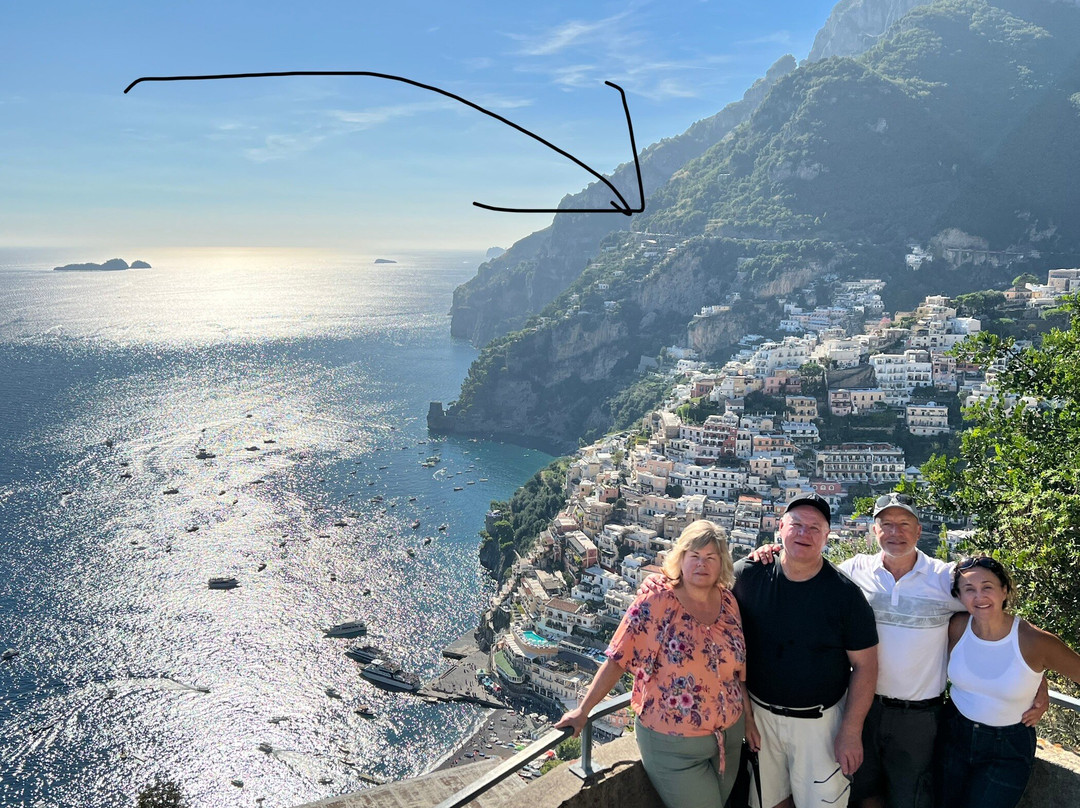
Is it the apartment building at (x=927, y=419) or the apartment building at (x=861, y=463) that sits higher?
the apartment building at (x=927, y=419)

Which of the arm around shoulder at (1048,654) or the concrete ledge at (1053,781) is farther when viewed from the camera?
the concrete ledge at (1053,781)

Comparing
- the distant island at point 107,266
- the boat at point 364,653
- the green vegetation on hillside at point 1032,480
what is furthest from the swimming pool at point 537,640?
the distant island at point 107,266

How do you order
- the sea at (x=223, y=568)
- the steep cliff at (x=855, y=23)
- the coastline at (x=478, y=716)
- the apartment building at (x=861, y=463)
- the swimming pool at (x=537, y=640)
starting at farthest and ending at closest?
the steep cliff at (x=855, y=23)
the apartment building at (x=861, y=463)
the swimming pool at (x=537, y=640)
the coastline at (x=478, y=716)
the sea at (x=223, y=568)

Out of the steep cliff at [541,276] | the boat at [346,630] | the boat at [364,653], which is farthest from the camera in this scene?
the steep cliff at [541,276]

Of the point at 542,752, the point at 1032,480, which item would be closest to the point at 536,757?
the point at 542,752

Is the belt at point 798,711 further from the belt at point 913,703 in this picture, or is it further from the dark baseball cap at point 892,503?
the dark baseball cap at point 892,503

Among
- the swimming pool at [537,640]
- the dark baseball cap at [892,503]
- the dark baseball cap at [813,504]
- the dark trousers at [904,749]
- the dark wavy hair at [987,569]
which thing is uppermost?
the dark baseball cap at [813,504]

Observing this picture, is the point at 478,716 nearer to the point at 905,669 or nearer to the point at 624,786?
the point at 624,786

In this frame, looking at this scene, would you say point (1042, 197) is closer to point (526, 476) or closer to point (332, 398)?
point (526, 476)
